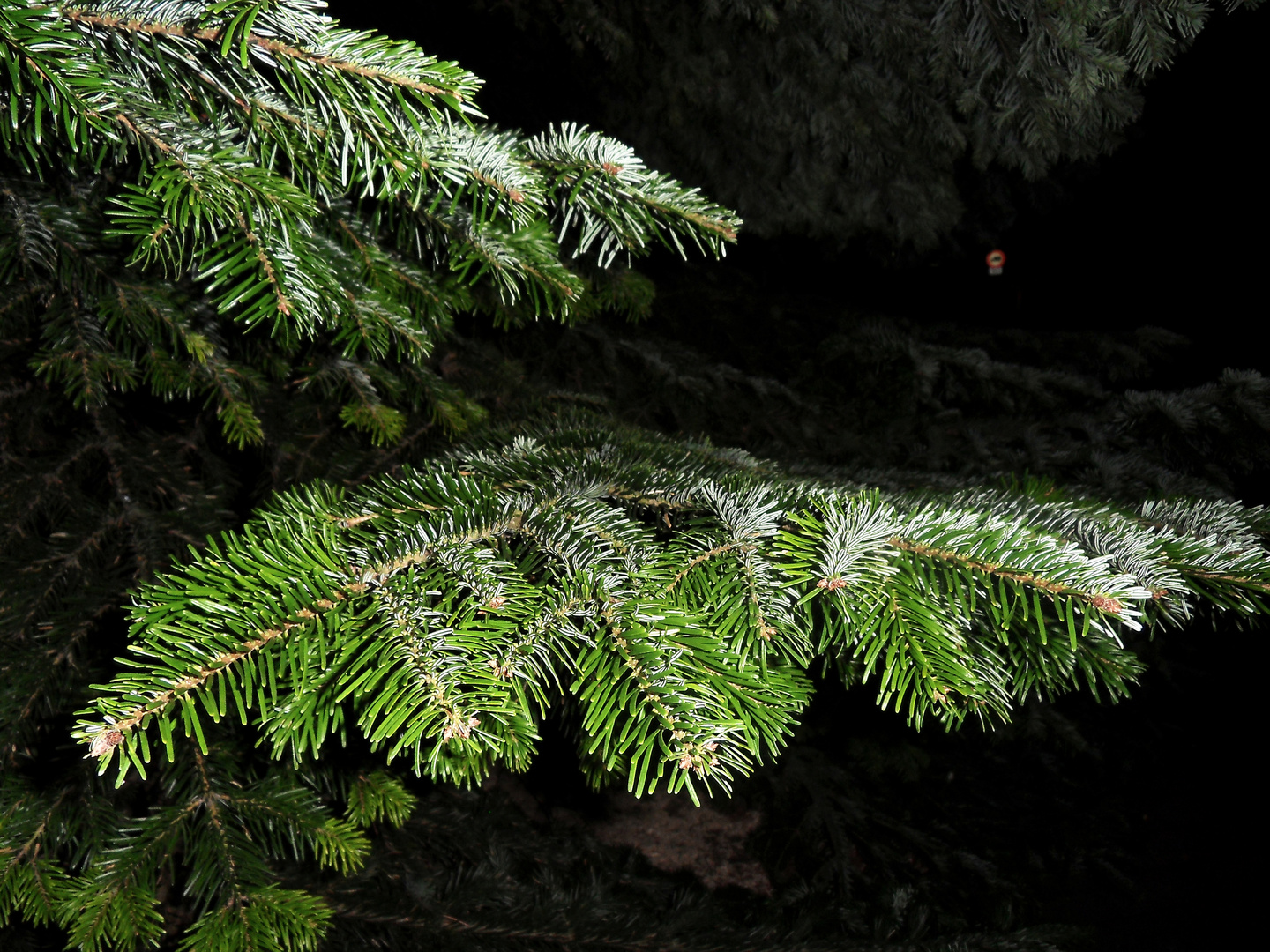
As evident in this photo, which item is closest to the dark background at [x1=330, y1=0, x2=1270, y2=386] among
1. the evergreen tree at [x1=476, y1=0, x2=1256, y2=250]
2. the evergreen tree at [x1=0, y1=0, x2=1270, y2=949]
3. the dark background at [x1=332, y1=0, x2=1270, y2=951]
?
the dark background at [x1=332, y1=0, x2=1270, y2=951]

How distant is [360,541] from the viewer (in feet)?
2.79

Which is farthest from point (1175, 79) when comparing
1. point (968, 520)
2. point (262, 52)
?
point (262, 52)

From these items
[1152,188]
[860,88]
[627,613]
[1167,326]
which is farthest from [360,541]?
[1152,188]

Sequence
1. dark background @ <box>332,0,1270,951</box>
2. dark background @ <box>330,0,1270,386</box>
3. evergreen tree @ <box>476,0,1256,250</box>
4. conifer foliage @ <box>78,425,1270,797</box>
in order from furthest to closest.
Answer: dark background @ <box>332,0,1270,951</box>
dark background @ <box>330,0,1270,386</box>
evergreen tree @ <box>476,0,1256,250</box>
conifer foliage @ <box>78,425,1270,797</box>

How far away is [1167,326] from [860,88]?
3.56 m

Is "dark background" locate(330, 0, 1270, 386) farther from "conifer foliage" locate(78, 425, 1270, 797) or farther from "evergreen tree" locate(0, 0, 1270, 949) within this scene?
"conifer foliage" locate(78, 425, 1270, 797)

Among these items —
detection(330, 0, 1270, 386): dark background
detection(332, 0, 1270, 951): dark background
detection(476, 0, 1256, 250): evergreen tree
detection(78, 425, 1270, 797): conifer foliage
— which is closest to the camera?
detection(78, 425, 1270, 797): conifer foliage

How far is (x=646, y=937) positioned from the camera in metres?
1.90

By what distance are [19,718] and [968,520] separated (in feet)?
5.34

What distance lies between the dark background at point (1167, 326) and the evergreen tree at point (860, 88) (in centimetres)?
34

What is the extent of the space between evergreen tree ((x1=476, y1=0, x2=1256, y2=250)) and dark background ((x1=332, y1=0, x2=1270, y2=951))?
341 mm

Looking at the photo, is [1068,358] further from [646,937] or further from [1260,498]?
[646,937]

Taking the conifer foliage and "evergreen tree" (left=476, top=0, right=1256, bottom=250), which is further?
"evergreen tree" (left=476, top=0, right=1256, bottom=250)

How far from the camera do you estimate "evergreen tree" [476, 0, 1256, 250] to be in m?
2.39
